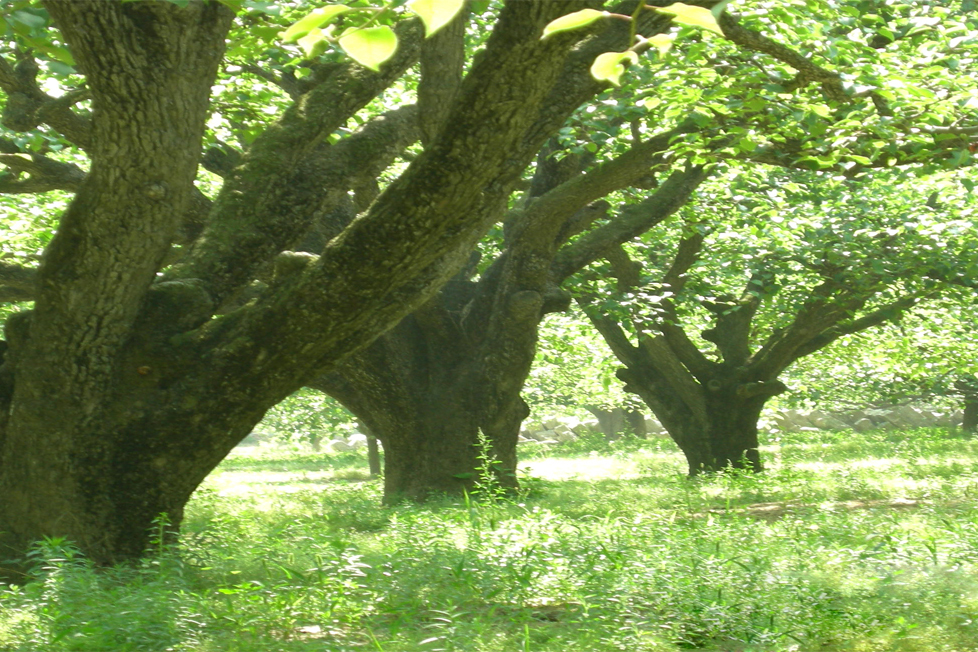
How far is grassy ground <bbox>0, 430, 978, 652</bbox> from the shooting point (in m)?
3.98

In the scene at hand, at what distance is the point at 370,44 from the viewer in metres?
1.26

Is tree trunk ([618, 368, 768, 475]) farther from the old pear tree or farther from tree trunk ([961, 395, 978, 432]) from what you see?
tree trunk ([961, 395, 978, 432])

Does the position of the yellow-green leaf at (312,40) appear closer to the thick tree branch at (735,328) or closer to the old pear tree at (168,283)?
the old pear tree at (168,283)

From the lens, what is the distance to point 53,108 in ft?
23.6

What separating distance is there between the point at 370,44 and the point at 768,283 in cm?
1163

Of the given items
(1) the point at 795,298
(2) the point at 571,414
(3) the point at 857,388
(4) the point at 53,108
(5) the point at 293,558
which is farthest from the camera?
(2) the point at 571,414

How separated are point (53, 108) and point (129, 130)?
8.77 feet

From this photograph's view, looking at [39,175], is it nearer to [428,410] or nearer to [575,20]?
[428,410]

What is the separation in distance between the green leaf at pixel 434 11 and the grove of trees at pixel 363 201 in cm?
14

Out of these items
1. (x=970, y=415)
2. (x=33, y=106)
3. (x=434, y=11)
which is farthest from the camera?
(x=970, y=415)

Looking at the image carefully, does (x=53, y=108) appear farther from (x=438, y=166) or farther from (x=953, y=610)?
(x=953, y=610)

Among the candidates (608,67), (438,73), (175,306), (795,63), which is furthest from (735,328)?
(608,67)

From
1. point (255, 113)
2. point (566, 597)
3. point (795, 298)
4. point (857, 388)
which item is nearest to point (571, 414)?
point (857, 388)

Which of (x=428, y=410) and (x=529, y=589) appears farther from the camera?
(x=428, y=410)
